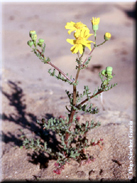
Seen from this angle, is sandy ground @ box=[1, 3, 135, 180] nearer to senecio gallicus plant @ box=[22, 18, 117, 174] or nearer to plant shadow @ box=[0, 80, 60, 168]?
plant shadow @ box=[0, 80, 60, 168]

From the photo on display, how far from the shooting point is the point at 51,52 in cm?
645

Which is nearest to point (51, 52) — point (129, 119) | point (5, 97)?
point (5, 97)

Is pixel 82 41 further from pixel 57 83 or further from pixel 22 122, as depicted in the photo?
pixel 57 83

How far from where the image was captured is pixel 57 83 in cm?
448

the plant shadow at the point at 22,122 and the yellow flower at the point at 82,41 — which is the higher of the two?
the yellow flower at the point at 82,41

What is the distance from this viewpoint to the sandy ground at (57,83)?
2.36 meters

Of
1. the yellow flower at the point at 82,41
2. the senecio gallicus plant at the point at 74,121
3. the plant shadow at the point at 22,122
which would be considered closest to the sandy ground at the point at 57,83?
the plant shadow at the point at 22,122

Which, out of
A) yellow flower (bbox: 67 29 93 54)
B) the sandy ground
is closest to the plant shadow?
the sandy ground

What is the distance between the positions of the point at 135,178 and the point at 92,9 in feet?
31.5

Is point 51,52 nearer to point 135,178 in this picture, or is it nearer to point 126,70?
point 126,70

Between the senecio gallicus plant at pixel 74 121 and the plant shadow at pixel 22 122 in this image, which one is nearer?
the senecio gallicus plant at pixel 74 121

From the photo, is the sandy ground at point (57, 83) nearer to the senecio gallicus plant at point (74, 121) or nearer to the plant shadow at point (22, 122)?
the plant shadow at point (22, 122)

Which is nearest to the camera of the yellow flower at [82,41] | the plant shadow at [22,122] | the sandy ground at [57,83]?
the yellow flower at [82,41]

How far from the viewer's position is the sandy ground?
7.75 feet
